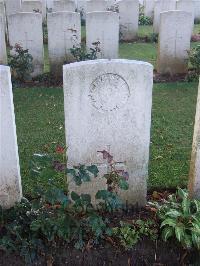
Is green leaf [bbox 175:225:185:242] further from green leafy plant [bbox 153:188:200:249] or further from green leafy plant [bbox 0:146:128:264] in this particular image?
green leafy plant [bbox 0:146:128:264]

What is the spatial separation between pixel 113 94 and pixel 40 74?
17.1 feet

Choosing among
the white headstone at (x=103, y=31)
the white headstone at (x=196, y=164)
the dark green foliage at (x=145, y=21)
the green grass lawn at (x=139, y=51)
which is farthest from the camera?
the dark green foliage at (x=145, y=21)

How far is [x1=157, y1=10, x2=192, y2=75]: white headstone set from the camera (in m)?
8.26

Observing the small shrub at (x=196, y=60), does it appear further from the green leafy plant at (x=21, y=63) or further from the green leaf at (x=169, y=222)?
the green leaf at (x=169, y=222)

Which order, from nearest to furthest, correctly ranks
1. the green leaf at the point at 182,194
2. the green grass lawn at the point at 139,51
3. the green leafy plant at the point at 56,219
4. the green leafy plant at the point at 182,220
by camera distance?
the green leafy plant at the point at 56,219 < the green leafy plant at the point at 182,220 < the green leaf at the point at 182,194 < the green grass lawn at the point at 139,51

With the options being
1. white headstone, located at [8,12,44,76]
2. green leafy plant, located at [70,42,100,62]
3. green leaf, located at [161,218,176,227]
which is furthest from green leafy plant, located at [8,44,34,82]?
green leaf, located at [161,218,176,227]

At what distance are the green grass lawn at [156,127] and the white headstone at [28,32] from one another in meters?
0.97

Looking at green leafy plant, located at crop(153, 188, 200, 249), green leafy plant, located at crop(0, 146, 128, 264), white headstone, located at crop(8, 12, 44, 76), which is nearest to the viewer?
green leafy plant, located at crop(0, 146, 128, 264)

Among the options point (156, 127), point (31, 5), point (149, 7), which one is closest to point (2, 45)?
point (31, 5)

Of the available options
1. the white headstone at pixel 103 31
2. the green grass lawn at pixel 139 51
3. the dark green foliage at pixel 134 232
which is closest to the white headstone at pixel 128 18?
the green grass lawn at pixel 139 51

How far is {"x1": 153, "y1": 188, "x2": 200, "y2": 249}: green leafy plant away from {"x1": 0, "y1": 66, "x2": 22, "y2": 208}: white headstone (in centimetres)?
144

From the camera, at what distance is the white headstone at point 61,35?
8.16m

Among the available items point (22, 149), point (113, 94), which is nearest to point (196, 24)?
point (22, 149)

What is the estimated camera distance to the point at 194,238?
3547 mm
